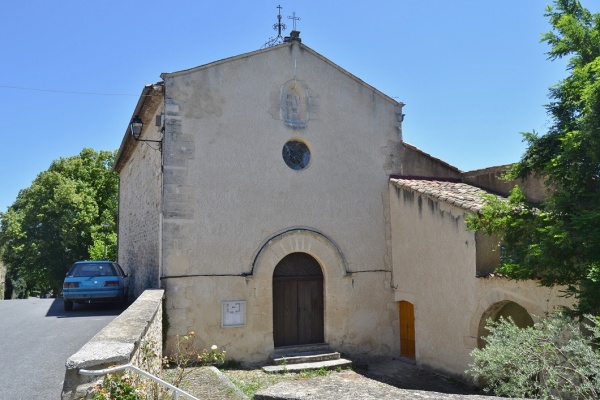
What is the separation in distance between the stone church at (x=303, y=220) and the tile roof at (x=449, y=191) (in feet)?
0.22

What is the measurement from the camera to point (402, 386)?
9570mm

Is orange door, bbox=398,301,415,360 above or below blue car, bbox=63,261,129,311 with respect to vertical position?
below

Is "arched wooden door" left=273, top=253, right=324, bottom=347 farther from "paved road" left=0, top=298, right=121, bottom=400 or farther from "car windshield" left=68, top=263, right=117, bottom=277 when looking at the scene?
"car windshield" left=68, top=263, right=117, bottom=277

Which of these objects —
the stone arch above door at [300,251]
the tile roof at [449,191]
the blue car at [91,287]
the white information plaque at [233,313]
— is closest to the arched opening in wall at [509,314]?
the tile roof at [449,191]

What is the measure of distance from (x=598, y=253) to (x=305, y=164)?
6839mm

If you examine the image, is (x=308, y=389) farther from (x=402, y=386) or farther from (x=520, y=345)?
(x=402, y=386)

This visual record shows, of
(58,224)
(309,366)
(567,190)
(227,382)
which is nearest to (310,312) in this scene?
(309,366)

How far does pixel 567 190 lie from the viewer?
627cm

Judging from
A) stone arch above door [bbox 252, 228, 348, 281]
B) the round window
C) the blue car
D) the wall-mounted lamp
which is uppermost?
the wall-mounted lamp

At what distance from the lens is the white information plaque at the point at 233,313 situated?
10.4 meters

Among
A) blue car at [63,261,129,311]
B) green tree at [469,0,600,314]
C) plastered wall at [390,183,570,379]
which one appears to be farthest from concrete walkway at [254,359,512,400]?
blue car at [63,261,129,311]

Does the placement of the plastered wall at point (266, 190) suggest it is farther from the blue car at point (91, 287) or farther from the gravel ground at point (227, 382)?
the blue car at point (91, 287)

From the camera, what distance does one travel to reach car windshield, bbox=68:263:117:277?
503 inches

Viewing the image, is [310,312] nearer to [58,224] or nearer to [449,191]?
[449,191]
